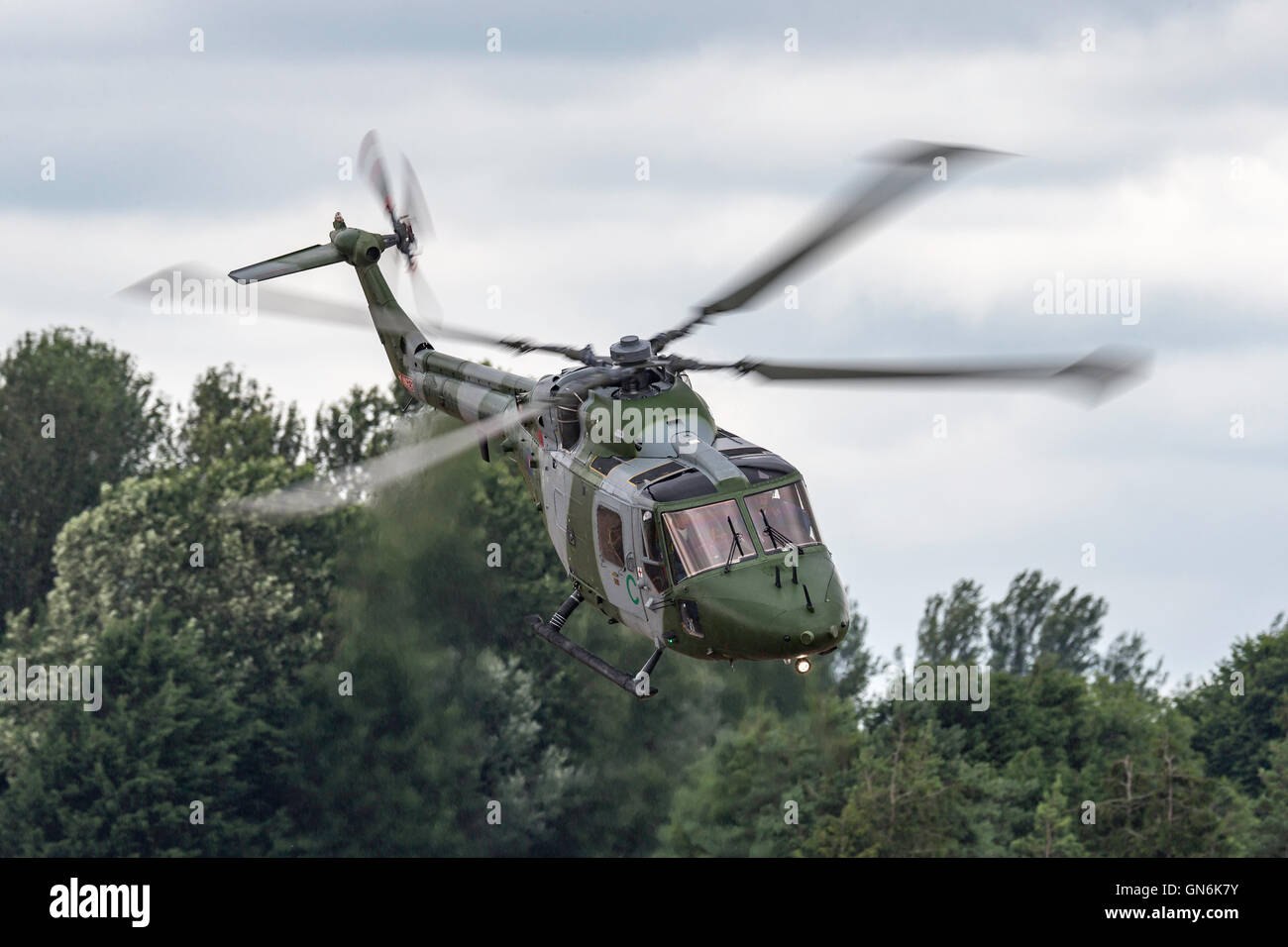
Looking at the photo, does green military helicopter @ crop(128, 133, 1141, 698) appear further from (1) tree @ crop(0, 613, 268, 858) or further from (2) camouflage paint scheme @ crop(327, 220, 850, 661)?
(1) tree @ crop(0, 613, 268, 858)

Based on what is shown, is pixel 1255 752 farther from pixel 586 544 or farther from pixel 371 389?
pixel 586 544

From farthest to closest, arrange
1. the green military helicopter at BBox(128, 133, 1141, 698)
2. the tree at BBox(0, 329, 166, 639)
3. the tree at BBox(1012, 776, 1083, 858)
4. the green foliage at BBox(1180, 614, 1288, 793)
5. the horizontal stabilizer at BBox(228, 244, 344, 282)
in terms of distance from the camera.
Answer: the tree at BBox(0, 329, 166, 639) < the green foliage at BBox(1180, 614, 1288, 793) < the tree at BBox(1012, 776, 1083, 858) < the horizontal stabilizer at BBox(228, 244, 344, 282) < the green military helicopter at BBox(128, 133, 1141, 698)

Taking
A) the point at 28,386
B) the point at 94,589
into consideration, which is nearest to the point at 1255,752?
the point at 94,589

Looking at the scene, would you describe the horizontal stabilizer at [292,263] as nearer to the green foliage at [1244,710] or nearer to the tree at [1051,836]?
the tree at [1051,836]

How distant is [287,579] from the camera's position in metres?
104

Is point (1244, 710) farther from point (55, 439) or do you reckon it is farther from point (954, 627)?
point (55, 439)

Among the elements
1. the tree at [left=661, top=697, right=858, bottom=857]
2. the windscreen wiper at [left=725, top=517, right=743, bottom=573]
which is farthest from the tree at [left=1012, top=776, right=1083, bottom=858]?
the windscreen wiper at [left=725, top=517, right=743, bottom=573]

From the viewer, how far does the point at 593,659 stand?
3991cm

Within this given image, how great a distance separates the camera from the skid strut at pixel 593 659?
3822cm

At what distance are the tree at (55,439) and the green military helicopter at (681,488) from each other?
253 feet

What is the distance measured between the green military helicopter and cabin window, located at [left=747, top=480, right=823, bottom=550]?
23mm

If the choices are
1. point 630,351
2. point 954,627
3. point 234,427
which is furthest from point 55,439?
point 630,351

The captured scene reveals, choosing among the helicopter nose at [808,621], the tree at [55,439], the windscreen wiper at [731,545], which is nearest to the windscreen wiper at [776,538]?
the windscreen wiper at [731,545]

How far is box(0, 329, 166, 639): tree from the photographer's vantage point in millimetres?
116688
